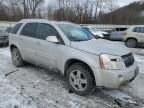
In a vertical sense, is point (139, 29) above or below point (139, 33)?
above

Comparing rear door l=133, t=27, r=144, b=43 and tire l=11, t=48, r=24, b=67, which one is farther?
rear door l=133, t=27, r=144, b=43

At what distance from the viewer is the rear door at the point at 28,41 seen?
5.97 m

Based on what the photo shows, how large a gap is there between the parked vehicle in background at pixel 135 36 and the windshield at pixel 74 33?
27.9ft

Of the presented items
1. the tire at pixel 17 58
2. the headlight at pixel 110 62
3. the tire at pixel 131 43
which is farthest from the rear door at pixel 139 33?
the headlight at pixel 110 62

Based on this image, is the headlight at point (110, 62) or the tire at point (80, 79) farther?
the tire at point (80, 79)

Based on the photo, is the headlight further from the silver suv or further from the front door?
the front door

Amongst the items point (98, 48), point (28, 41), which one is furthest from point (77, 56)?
point (28, 41)

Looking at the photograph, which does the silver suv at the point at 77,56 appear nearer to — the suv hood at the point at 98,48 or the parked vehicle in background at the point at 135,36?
the suv hood at the point at 98,48

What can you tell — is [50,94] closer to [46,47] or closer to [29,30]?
[46,47]

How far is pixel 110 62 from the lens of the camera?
14.0 feet

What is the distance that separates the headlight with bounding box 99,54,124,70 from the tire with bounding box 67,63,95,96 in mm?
448

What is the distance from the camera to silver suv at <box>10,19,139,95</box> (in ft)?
14.0

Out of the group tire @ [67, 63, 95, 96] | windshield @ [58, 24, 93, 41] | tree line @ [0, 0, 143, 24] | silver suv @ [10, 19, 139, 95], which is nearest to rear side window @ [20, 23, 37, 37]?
silver suv @ [10, 19, 139, 95]

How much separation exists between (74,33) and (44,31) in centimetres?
87
